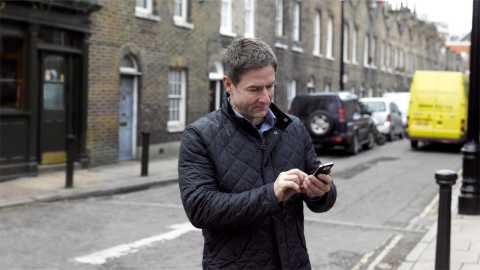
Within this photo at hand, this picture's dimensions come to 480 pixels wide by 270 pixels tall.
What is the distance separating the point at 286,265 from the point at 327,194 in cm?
34

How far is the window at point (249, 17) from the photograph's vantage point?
22703 mm

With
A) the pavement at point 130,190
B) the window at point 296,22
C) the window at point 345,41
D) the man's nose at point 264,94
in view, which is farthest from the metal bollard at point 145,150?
the window at point 345,41

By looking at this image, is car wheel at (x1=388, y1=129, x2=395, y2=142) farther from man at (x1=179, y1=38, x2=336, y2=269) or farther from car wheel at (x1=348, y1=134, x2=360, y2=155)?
man at (x1=179, y1=38, x2=336, y2=269)

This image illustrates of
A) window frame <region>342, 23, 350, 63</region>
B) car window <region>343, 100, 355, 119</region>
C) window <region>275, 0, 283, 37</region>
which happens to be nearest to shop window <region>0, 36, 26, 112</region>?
car window <region>343, 100, 355, 119</region>

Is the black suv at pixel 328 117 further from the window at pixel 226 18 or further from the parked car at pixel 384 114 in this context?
the parked car at pixel 384 114

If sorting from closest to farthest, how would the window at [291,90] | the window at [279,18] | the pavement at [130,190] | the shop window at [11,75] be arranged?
the pavement at [130,190]
the shop window at [11,75]
the window at [279,18]
the window at [291,90]

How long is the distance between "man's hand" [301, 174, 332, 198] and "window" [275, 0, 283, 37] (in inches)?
885

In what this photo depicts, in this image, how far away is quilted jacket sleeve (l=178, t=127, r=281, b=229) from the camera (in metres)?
2.63

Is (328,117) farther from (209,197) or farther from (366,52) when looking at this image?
(366,52)

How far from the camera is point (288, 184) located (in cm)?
252

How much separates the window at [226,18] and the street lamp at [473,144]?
476 inches

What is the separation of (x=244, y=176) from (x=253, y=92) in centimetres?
35

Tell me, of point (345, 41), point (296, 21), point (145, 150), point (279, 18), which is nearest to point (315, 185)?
point (145, 150)

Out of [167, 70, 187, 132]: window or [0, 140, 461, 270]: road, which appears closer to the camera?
[0, 140, 461, 270]: road
